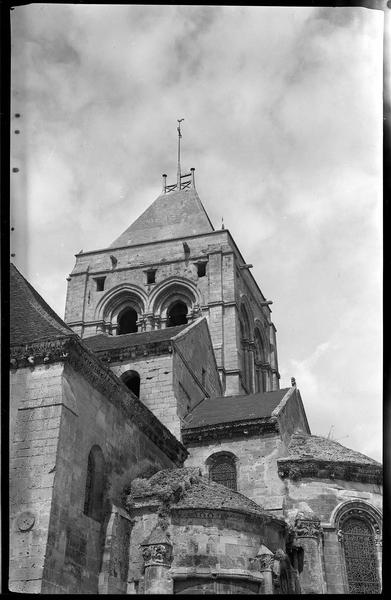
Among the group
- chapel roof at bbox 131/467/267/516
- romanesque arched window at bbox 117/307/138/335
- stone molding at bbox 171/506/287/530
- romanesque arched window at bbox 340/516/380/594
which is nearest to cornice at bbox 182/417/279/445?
romanesque arched window at bbox 340/516/380/594

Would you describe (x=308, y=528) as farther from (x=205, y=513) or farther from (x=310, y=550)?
(x=205, y=513)

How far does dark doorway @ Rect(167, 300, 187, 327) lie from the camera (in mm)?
33219

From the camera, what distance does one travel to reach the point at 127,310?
112ft

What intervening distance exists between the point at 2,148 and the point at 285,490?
14.6 meters

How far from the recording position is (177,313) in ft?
111

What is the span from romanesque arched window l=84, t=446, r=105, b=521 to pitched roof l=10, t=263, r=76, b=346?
8.30 ft

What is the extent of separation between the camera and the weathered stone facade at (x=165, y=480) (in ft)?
37.3

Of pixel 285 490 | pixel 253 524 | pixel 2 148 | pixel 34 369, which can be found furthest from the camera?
pixel 285 490

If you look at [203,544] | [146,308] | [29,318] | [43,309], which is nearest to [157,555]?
[203,544]

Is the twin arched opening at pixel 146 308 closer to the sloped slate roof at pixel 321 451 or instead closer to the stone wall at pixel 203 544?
the sloped slate roof at pixel 321 451

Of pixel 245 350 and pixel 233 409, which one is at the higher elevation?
pixel 245 350

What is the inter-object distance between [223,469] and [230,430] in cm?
112

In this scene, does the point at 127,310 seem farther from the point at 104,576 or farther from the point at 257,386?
the point at 104,576

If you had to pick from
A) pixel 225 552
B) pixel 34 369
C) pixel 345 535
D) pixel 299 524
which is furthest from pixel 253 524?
pixel 34 369
